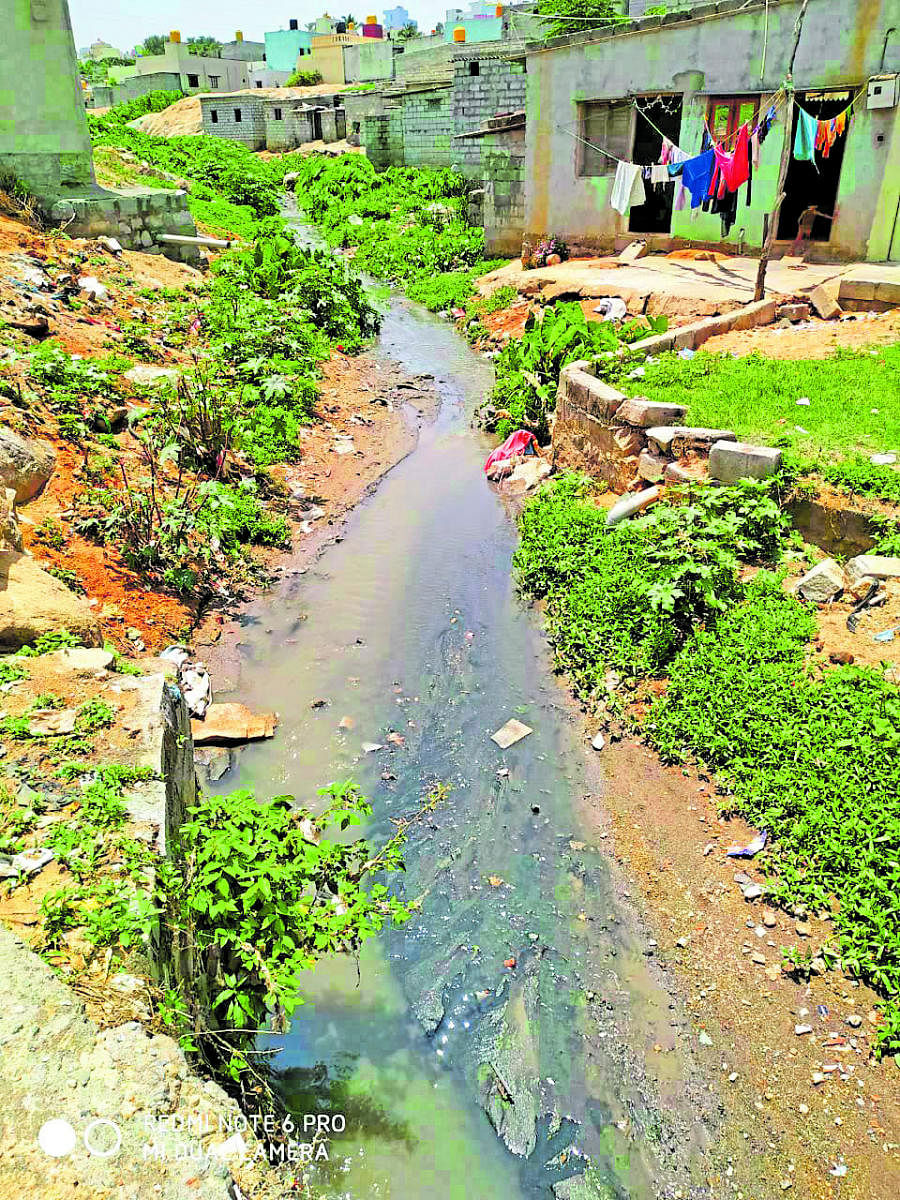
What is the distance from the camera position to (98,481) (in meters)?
6.29

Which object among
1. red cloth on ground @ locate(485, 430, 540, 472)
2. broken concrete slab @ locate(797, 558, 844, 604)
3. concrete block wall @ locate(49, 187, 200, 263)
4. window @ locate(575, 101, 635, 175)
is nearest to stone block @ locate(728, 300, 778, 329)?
red cloth on ground @ locate(485, 430, 540, 472)

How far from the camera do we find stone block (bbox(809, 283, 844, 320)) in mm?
9086

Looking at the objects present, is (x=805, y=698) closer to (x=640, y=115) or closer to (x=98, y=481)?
(x=98, y=481)

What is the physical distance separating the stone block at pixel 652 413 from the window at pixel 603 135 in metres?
8.85

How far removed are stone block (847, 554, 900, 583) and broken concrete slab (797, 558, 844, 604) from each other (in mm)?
70

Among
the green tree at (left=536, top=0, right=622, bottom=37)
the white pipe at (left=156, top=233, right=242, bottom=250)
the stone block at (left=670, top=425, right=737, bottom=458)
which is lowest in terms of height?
the stone block at (left=670, top=425, right=737, bottom=458)

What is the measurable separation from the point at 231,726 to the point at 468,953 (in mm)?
1990

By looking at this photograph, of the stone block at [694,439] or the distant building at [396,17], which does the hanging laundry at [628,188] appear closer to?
the stone block at [694,439]

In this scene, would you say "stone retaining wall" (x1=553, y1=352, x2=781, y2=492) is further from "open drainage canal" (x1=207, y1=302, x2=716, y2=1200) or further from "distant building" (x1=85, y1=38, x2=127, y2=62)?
"distant building" (x1=85, y1=38, x2=127, y2=62)

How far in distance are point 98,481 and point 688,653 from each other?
4587 millimetres

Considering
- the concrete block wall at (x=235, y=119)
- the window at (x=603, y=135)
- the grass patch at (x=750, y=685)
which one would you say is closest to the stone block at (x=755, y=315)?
the grass patch at (x=750, y=685)

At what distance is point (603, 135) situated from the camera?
44.5 feet

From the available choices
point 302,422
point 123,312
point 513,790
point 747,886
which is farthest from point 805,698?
point 123,312

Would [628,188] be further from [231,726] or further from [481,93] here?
[231,726]
